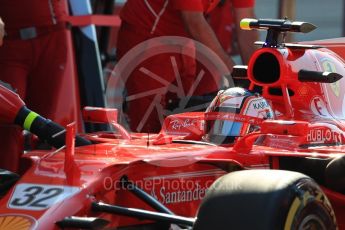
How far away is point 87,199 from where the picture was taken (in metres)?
4.47

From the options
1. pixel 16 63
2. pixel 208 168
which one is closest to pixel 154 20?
pixel 16 63

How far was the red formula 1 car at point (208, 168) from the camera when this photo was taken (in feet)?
14.1

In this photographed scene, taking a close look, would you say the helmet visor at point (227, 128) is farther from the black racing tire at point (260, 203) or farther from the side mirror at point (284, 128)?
the black racing tire at point (260, 203)

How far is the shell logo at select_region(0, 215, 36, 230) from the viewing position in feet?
14.2

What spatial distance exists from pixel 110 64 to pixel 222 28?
204 cm

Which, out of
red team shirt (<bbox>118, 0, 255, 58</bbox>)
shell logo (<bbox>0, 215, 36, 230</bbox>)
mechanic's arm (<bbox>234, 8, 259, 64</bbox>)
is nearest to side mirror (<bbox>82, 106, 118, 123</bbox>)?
shell logo (<bbox>0, 215, 36, 230</bbox>)

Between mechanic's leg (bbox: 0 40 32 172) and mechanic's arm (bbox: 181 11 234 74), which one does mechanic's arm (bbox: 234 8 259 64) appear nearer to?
mechanic's arm (bbox: 181 11 234 74)

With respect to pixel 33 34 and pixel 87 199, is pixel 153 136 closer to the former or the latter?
pixel 87 199

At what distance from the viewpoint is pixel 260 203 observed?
4.23 meters

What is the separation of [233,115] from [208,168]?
16.4 inches

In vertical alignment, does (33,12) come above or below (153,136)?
above

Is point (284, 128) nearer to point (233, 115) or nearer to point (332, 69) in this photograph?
point (233, 115)

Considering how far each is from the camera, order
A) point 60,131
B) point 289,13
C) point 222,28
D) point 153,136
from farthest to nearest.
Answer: point 222,28 → point 289,13 → point 153,136 → point 60,131

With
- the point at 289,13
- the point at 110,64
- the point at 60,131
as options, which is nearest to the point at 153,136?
the point at 60,131
